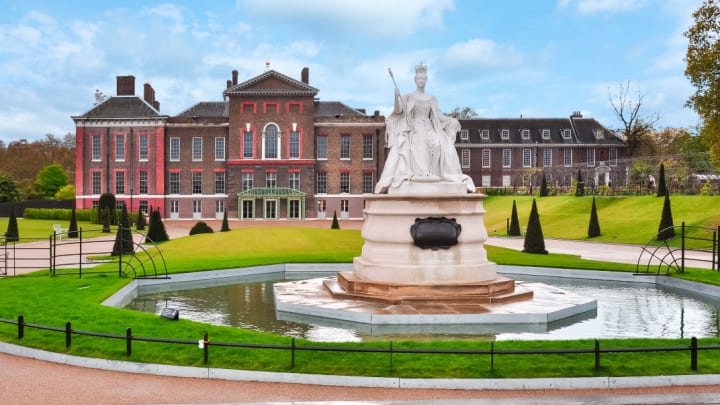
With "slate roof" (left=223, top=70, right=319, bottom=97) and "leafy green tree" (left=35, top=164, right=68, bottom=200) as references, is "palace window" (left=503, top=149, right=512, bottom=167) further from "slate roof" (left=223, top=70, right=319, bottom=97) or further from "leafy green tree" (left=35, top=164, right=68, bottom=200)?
"leafy green tree" (left=35, top=164, right=68, bottom=200)

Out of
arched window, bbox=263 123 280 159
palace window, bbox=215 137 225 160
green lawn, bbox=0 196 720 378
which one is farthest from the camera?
palace window, bbox=215 137 225 160

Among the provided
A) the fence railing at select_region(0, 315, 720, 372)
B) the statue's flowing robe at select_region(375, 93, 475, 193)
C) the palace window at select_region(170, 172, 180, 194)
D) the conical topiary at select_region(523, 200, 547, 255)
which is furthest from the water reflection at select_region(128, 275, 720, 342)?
the palace window at select_region(170, 172, 180, 194)

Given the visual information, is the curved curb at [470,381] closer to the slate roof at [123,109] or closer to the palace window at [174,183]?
the palace window at [174,183]

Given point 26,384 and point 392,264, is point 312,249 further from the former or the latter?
point 26,384

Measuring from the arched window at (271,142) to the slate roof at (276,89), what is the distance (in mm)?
3200

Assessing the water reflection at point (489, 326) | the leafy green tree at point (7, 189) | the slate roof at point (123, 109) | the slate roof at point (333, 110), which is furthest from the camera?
the leafy green tree at point (7, 189)

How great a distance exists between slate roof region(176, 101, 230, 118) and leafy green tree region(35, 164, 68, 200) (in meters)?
27.7

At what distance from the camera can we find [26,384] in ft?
23.7

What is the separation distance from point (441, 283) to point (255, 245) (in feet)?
51.9

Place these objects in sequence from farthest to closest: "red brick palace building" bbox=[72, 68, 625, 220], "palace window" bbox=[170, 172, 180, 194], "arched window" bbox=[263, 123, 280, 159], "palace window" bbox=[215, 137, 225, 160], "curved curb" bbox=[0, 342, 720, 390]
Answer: "palace window" bbox=[215, 137, 225, 160] < "palace window" bbox=[170, 172, 180, 194] < "arched window" bbox=[263, 123, 280, 159] < "red brick palace building" bbox=[72, 68, 625, 220] < "curved curb" bbox=[0, 342, 720, 390]

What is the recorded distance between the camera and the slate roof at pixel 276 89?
5653 cm

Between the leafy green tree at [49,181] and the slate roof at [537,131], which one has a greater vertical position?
the slate roof at [537,131]

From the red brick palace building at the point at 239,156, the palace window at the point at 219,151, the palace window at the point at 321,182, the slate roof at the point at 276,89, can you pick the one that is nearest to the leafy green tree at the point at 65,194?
the red brick palace building at the point at 239,156

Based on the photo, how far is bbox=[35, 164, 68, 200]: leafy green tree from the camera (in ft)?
252
